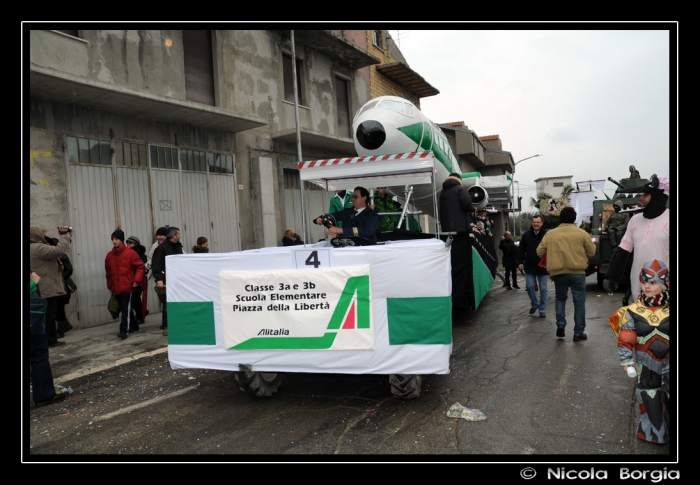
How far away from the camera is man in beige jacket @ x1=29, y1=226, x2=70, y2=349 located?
6.86 metres

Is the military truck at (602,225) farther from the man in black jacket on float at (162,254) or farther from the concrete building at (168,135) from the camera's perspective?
the man in black jacket on float at (162,254)

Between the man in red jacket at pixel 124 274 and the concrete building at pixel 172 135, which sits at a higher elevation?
the concrete building at pixel 172 135

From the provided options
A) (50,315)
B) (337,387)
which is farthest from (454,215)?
(50,315)

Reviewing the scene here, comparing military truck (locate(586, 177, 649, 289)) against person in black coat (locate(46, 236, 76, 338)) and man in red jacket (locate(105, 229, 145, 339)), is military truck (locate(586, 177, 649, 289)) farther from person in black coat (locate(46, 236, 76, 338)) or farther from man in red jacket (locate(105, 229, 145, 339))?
person in black coat (locate(46, 236, 76, 338))

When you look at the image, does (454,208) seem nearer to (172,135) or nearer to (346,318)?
(346,318)

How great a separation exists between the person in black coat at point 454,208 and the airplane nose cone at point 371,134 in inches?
50.4

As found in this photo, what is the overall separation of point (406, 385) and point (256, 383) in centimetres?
143

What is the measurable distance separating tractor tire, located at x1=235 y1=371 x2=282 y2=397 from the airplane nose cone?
160 inches

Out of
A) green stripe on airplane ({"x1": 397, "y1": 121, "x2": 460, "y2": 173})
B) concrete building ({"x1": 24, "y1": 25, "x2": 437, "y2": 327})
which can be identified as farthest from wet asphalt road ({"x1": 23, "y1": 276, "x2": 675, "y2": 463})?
concrete building ({"x1": 24, "y1": 25, "x2": 437, "y2": 327})

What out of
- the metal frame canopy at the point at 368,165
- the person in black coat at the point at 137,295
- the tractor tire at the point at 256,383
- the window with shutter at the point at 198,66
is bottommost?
the tractor tire at the point at 256,383

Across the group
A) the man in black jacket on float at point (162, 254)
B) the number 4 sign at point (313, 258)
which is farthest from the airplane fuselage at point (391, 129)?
the number 4 sign at point (313, 258)

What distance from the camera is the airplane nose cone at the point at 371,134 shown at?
7.58 metres

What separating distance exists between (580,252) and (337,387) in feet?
12.6

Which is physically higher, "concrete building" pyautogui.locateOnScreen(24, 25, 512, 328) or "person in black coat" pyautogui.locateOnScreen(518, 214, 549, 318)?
"concrete building" pyautogui.locateOnScreen(24, 25, 512, 328)
